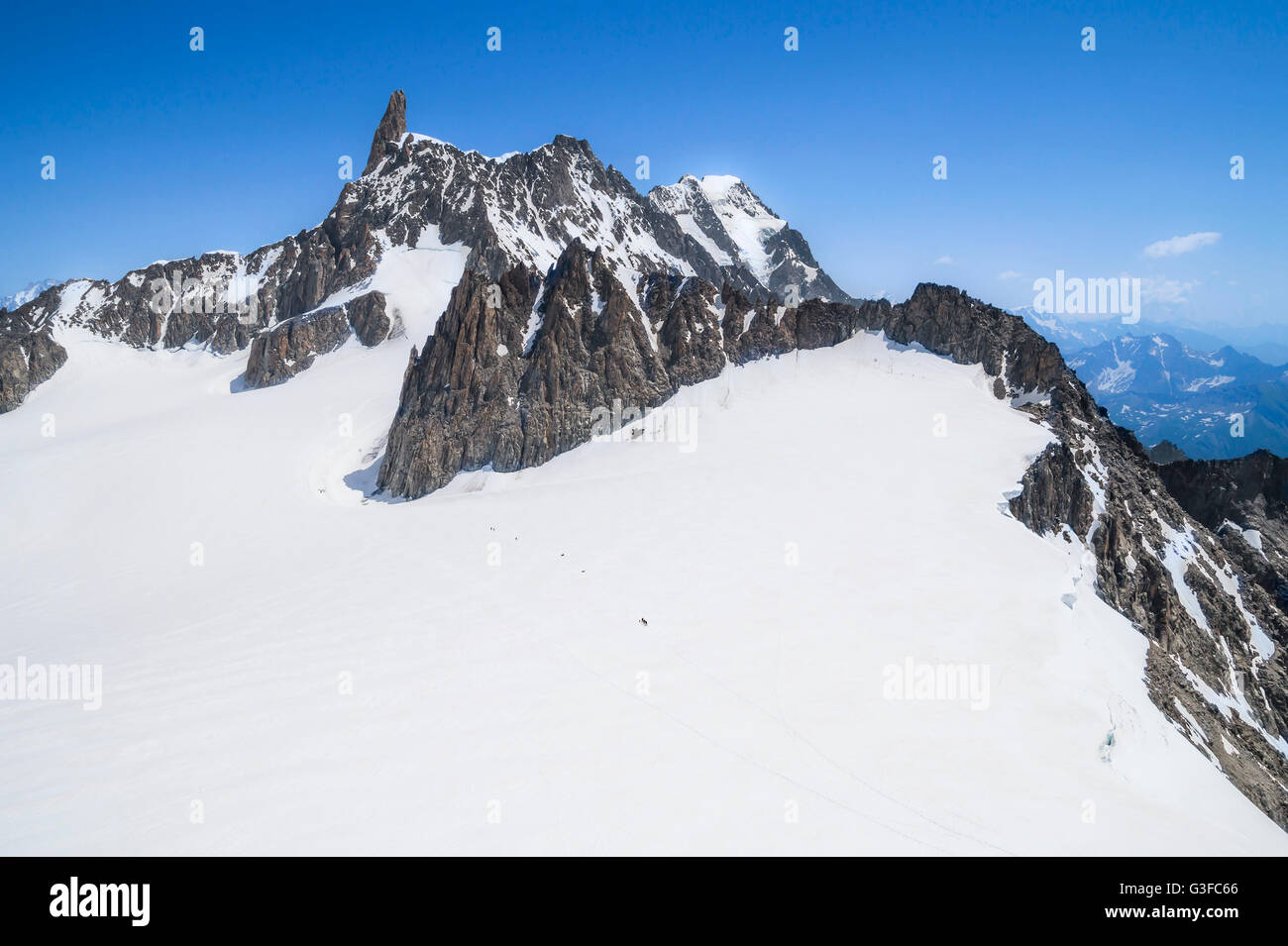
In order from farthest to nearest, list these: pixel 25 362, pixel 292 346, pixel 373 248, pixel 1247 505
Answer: pixel 373 248 < pixel 25 362 < pixel 292 346 < pixel 1247 505

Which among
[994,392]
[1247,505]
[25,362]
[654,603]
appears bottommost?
[654,603]

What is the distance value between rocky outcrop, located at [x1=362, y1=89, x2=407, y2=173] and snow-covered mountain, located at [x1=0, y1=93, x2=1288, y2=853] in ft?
186

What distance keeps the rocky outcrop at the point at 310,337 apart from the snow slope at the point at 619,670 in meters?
37.9

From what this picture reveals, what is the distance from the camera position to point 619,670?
17.6 meters

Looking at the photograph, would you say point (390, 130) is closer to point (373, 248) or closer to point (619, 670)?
point (373, 248)

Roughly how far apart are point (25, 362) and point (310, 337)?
35890 mm

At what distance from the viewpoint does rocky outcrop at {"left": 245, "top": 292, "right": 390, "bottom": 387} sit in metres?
70.2

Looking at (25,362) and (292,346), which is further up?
(292,346)

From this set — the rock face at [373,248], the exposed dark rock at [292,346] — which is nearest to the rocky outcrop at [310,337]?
the exposed dark rock at [292,346]

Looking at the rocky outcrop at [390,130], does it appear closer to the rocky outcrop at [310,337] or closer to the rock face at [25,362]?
Answer: the rocky outcrop at [310,337]

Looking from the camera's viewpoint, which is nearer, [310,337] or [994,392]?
[994,392]

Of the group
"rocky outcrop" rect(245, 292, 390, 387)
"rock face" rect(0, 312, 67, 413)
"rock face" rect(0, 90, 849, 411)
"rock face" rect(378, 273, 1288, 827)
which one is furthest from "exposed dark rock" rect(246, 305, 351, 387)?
"rock face" rect(378, 273, 1288, 827)

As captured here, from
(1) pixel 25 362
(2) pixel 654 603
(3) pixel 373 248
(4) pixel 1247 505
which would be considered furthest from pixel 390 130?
(4) pixel 1247 505

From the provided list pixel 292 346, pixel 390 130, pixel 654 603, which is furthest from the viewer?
pixel 390 130
